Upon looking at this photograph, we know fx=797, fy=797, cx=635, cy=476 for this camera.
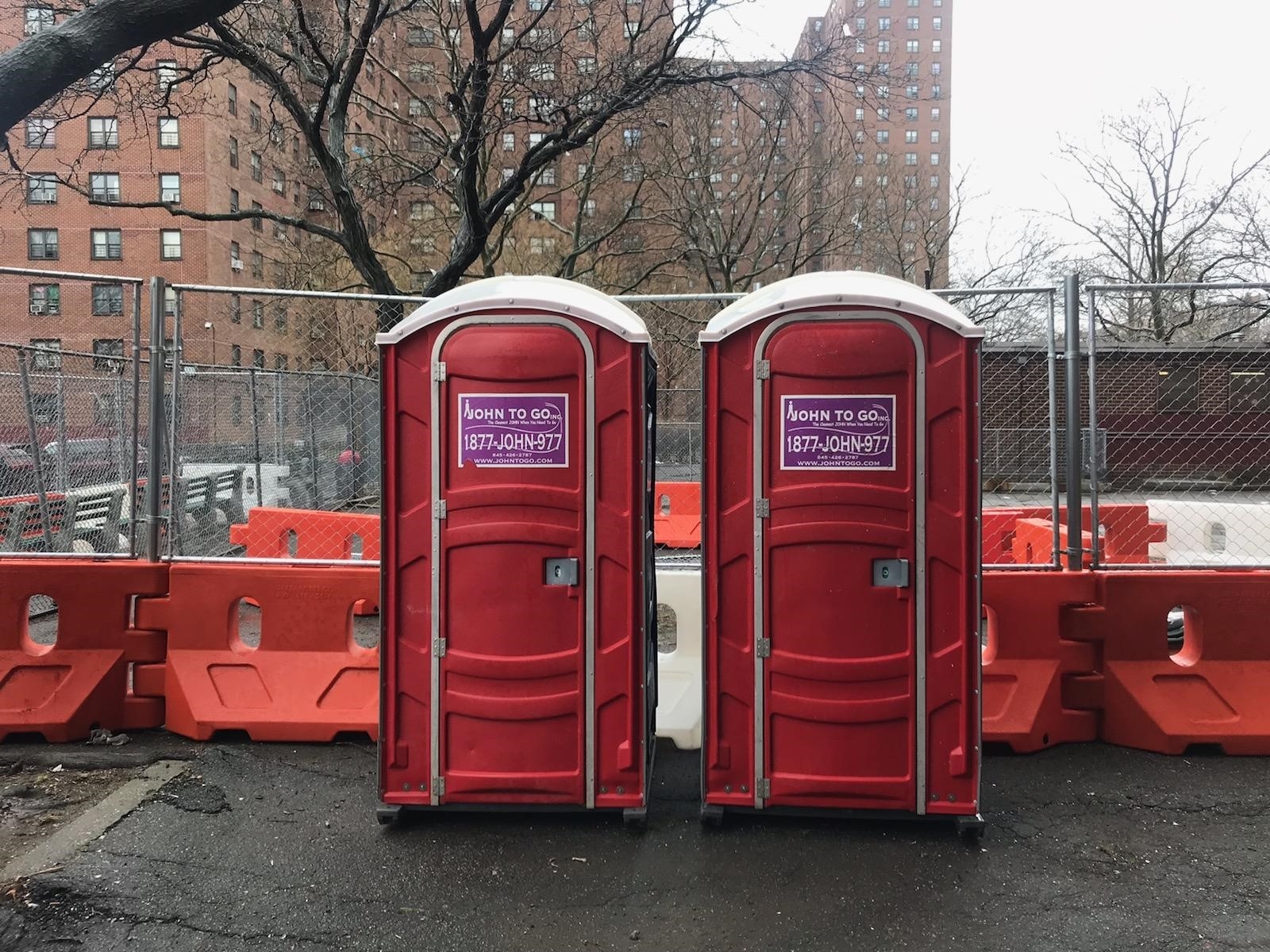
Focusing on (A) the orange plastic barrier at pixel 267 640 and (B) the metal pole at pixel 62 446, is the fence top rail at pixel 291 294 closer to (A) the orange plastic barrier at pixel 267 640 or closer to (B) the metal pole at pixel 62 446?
(A) the orange plastic barrier at pixel 267 640

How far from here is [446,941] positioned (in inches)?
108

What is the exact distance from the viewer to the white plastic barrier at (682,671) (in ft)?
14.4

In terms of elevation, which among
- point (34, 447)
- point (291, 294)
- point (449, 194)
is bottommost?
point (34, 447)

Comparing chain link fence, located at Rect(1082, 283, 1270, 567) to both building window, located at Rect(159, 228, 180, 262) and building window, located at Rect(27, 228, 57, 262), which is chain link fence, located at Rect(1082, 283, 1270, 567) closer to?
building window, located at Rect(159, 228, 180, 262)

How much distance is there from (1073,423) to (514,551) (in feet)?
10.5

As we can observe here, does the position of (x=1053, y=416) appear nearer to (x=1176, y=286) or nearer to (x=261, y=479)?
(x=1176, y=286)

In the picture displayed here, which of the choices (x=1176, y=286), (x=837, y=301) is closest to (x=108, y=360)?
(x=837, y=301)

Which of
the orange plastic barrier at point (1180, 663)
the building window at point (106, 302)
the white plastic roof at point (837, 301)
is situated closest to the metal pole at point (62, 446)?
the white plastic roof at point (837, 301)

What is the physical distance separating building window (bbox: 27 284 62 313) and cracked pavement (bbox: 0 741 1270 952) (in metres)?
40.5

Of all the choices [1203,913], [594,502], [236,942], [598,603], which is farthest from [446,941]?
[1203,913]

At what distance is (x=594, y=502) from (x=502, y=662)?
0.80m

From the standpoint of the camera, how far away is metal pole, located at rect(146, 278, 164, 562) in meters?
4.50

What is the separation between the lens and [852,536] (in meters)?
3.37

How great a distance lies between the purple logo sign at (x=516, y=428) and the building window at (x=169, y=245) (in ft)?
148
